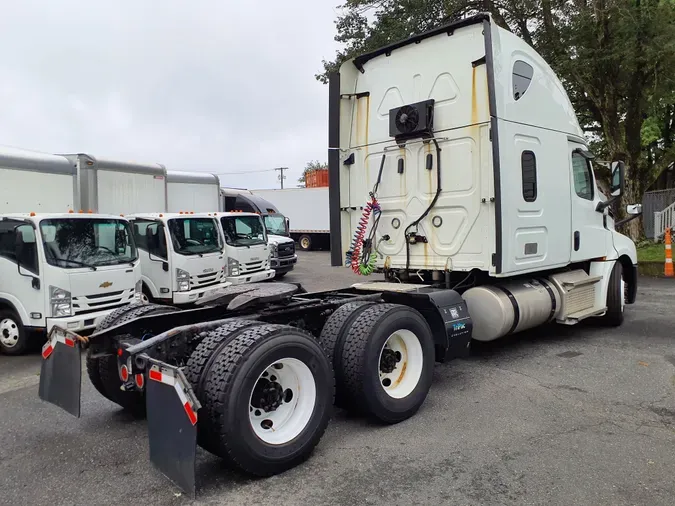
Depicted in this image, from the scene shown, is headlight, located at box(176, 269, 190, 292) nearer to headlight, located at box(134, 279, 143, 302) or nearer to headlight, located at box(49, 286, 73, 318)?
headlight, located at box(134, 279, 143, 302)

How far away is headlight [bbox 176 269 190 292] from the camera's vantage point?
9.45 meters

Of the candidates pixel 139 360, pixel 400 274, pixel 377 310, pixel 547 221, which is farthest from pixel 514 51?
pixel 139 360

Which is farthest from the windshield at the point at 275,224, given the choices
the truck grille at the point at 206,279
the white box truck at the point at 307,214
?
the white box truck at the point at 307,214

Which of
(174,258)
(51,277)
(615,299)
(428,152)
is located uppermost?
(428,152)

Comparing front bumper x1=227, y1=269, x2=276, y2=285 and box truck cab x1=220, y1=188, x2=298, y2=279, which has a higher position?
box truck cab x1=220, y1=188, x2=298, y2=279

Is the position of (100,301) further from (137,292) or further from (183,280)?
(183,280)

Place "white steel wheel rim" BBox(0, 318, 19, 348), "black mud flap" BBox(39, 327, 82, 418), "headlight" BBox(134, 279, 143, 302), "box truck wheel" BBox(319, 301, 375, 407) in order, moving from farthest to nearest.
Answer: "headlight" BBox(134, 279, 143, 302) → "white steel wheel rim" BBox(0, 318, 19, 348) → "box truck wheel" BBox(319, 301, 375, 407) → "black mud flap" BBox(39, 327, 82, 418)

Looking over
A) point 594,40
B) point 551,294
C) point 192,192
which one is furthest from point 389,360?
point 594,40

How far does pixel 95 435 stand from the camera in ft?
13.7

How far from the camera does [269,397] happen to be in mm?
3559

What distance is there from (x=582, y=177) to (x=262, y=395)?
5.47 m

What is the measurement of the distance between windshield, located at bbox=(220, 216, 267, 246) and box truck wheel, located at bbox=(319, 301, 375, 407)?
24.6ft

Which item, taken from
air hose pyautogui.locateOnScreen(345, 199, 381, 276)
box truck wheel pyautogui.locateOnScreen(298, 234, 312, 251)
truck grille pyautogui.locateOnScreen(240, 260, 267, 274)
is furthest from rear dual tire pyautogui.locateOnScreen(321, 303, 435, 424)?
box truck wheel pyautogui.locateOnScreen(298, 234, 312, 251)

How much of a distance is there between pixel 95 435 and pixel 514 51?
5.53 meters
